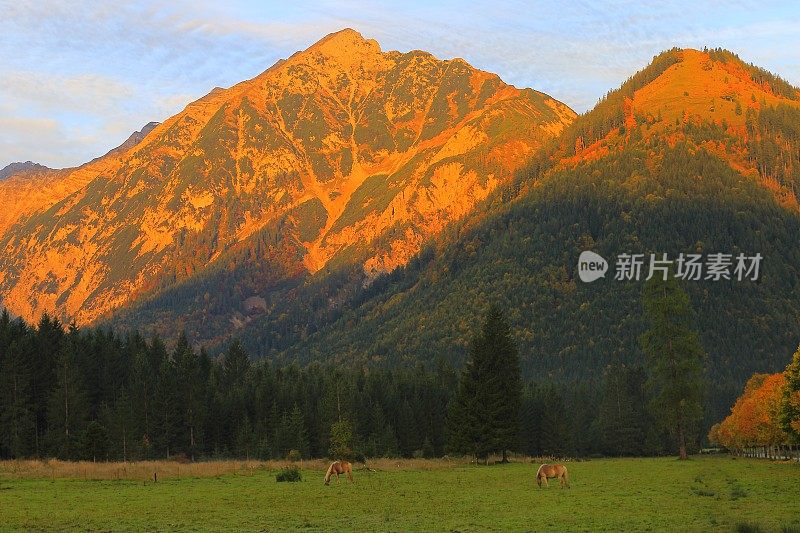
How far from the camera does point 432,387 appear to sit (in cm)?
15588

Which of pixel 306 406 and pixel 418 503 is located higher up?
pixel 306 406

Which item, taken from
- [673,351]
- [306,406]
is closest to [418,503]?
[673,351]

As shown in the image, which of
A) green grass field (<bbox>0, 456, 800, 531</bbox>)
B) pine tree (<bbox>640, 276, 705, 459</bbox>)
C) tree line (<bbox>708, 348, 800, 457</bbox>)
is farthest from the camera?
pine tree (<bbox>640, 276, 705, 459</bbox>)

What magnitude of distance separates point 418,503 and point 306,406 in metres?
92.1

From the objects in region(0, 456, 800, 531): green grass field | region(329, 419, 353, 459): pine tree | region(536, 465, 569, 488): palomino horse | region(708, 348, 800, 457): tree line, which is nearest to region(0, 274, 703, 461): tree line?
region(329, 419, 353, 459): pine tree

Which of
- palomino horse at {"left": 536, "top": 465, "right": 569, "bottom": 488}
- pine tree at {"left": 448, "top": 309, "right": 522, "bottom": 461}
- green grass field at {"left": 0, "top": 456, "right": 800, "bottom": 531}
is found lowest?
green grass field at {"left": 0, "top": 456, "right": 800, "bottom": 531}

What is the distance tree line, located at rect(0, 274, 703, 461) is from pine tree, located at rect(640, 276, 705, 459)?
0.12 meters

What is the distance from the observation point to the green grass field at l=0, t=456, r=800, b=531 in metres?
38.2

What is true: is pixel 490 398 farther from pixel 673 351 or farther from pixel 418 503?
pixel 418 503

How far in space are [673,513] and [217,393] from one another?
10227 centimetres

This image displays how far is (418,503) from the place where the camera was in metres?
47.9

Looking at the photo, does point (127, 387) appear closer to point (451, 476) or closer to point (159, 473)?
point (159, 473)

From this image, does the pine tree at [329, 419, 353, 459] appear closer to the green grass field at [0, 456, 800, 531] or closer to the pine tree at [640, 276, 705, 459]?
the green grass field at [0, 456, 800, 531]

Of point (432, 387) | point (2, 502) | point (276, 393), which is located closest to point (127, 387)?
point (276, 393)
